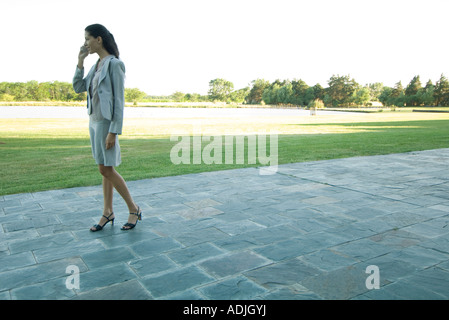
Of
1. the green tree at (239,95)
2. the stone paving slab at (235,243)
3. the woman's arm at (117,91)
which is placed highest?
the green tree at (239,95)

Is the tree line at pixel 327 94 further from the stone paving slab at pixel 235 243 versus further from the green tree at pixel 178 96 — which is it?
the stone paving slab at pixel 235 243

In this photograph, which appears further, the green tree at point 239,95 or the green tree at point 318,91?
the green tree at point 239,95

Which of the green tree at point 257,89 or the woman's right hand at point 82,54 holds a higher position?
the green tree at point 257,89

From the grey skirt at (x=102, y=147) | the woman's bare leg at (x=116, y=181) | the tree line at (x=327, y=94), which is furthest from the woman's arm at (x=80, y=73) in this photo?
the tree line at (x=327, y=94)

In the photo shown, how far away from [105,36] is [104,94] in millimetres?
527

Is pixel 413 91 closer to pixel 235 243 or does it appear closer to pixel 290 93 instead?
pixel 290 93

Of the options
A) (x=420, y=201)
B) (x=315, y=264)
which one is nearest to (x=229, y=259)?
(x=315, y=264)

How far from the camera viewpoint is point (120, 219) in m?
3.46

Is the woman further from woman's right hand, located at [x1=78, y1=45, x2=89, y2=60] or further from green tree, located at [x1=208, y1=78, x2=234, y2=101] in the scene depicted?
green tree, located at [x1=208, y1=78, x2=234, y2=101]

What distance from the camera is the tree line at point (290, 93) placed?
69.1 m

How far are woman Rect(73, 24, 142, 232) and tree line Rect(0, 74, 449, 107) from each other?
62.6 m

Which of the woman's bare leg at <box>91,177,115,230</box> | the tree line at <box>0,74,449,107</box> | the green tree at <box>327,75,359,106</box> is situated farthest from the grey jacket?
the green tree at <box>327,75,359,106</box>

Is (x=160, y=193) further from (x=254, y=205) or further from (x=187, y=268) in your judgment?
(x=187, y=268)
